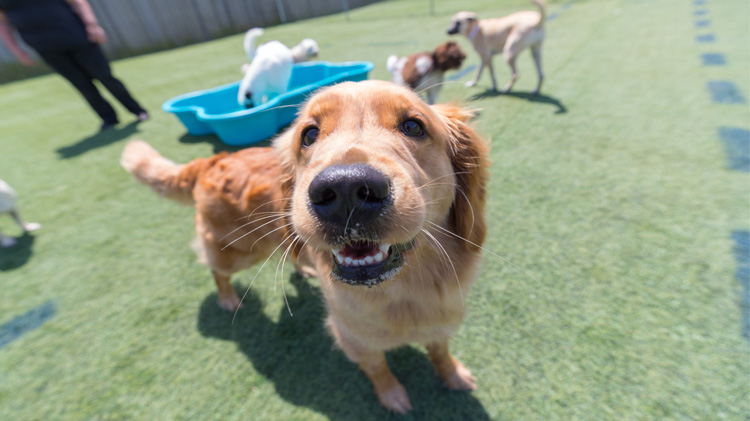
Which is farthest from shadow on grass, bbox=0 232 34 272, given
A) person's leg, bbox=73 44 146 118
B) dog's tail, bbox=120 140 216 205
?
person's leg, bbox=73 44 146 118

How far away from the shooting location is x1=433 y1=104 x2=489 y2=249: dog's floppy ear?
1.67 m

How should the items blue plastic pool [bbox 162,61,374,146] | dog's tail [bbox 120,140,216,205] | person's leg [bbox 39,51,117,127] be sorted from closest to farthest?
dog's tail [bbox 120,140,216,205], blue plastic pool [bbox 162,61,374,146], person's leg [bbox 39,51,117,127]

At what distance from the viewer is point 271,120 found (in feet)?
15.3

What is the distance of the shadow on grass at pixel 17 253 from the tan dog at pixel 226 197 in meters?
2.05

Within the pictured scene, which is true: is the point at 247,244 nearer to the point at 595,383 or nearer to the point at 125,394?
the point at 125,394

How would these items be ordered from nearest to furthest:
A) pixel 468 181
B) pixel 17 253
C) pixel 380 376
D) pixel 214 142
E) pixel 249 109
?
1. pixel 468 181
2. pixel 380 376
3. pixel 17 253
4. pixel 249 109
5. pixel 214 142

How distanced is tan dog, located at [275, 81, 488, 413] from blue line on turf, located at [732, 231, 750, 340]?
1.84 meters

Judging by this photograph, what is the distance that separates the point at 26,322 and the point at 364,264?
3311 mm

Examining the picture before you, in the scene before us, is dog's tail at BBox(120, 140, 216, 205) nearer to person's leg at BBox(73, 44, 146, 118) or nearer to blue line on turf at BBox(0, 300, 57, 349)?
blue line on turf at BBox(0, 300, 57, 349)

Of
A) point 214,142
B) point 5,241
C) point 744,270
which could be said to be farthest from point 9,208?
point 744,270

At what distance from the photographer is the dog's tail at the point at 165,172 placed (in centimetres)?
235

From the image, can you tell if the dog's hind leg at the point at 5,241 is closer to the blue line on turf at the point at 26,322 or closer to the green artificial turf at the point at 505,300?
the green artificial turf at the point at 505,300

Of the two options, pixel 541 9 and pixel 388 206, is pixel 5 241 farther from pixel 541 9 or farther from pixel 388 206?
pixel 541 9

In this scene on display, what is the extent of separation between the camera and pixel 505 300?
2369 millimetres
